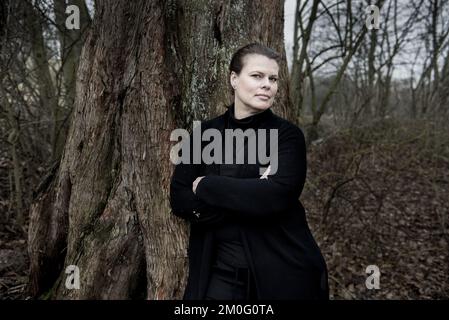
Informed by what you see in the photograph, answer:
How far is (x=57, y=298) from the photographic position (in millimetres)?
3211

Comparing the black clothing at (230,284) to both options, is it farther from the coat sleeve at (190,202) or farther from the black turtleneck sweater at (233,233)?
the coat sleeve at (190,202)

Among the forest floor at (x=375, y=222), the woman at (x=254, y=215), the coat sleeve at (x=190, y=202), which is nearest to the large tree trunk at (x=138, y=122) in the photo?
the coat sleeve at (x=190, y=202)

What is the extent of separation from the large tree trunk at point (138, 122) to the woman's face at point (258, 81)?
0.56 m

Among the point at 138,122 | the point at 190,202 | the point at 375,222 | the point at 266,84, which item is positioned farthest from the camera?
the point at 375,222

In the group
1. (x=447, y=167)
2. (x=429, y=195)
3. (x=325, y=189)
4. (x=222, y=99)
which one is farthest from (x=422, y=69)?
(x=222, y=99)

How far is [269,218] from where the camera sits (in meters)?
2.13

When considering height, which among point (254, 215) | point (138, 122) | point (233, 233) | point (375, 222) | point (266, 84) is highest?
point (266, 84)

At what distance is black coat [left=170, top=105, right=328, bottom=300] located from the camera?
2068mm

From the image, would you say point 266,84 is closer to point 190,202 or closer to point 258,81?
point 258,81

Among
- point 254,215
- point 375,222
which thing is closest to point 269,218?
point 254,215

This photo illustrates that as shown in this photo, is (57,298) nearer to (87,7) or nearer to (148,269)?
(148,269)

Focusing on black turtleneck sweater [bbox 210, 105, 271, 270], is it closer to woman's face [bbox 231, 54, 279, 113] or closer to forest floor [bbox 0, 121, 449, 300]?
→ woman's face [bbox 231, 54, 279, 113]

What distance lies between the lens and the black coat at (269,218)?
2.07m

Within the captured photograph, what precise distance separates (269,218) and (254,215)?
121 millimetres
